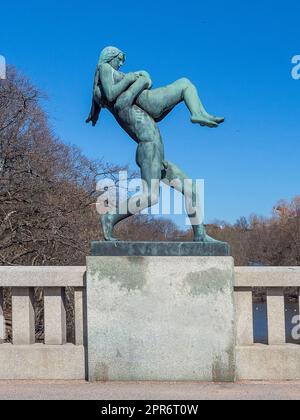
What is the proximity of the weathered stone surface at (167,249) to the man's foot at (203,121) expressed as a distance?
4.08ft

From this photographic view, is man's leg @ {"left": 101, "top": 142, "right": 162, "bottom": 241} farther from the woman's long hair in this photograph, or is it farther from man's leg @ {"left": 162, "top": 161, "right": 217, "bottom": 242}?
the woman's long hair

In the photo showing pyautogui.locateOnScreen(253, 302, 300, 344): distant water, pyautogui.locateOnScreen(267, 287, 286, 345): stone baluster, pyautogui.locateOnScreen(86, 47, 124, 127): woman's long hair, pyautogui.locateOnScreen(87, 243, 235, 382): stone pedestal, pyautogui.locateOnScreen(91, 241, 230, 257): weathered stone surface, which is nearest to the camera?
pyautogui.locateOnScreen(87, 243, 235, 382): stone pedestal

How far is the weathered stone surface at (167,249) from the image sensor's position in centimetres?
599

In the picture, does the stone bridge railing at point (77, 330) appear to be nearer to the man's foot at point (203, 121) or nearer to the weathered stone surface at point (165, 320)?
the weathered stone surface at point (165, 320)

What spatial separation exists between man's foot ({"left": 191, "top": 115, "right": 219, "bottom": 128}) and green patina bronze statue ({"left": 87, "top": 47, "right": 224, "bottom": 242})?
0.9 inches

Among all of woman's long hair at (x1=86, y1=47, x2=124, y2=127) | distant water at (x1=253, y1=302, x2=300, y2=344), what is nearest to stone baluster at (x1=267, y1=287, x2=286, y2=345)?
distant water at (x1=253, y1=302, x2=300, y2=344)

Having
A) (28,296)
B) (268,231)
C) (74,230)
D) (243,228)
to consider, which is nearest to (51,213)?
(74,230)

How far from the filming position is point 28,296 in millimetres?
6207

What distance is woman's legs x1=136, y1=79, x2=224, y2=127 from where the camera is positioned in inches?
243

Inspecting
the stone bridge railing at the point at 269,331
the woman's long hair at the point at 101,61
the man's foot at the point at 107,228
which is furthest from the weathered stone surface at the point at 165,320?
the woman's long hair at the point at 101,61

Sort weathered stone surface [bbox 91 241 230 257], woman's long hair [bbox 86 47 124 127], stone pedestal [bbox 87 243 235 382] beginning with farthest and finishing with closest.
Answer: woman's long hair [bbox 86 47 124 127] < weathered stone surface [bbox 91 241 230 257] < stone pedestal [bbox 87 243 235 382]

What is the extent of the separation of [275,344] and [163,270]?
1456mm

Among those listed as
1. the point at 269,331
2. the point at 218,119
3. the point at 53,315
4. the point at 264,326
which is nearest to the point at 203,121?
the point at 218,119

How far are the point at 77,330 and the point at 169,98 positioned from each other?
2723 millimetres
